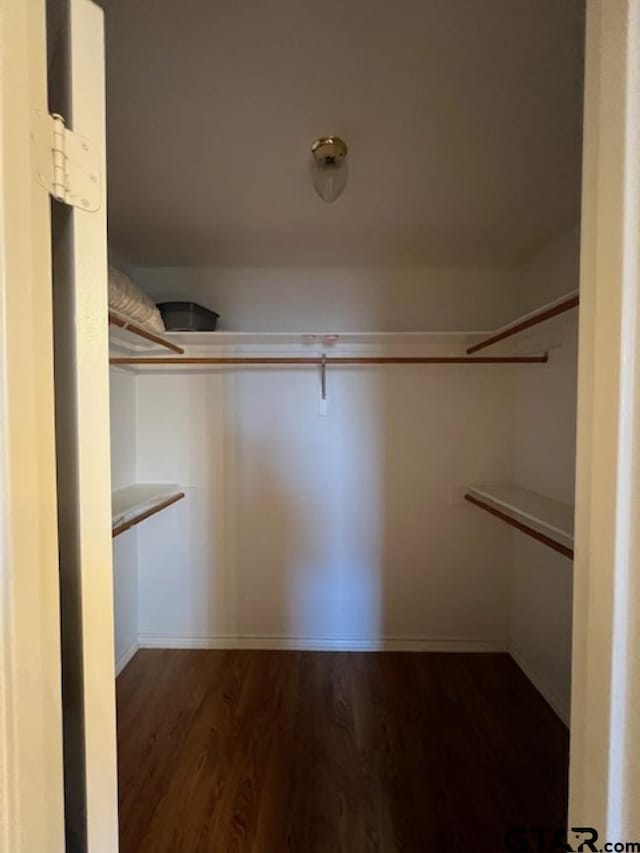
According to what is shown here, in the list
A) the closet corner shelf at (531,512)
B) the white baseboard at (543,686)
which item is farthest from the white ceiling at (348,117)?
the white baseboard at (543,686)

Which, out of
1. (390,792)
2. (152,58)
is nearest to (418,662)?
(390,792)

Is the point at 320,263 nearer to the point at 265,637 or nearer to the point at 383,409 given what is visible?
the point at 383,409

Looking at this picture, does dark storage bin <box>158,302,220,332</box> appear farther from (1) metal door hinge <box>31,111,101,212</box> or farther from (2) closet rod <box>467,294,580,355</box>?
(1) metal door hinge <box>31,111,101,212</box>

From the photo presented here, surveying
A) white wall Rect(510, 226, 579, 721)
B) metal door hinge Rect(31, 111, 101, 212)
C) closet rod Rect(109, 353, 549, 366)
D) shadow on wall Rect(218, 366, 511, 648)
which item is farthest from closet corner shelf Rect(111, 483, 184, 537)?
white wall Rect(510, 226, 579, 721)

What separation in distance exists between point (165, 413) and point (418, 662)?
204 cm

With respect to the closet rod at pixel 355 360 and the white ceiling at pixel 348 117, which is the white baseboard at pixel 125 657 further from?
the white ceiling at pixel 348 117

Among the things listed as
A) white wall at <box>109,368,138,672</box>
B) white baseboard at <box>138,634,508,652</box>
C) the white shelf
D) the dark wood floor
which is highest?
the white shelf

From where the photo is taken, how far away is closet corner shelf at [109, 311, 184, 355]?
1639 mm

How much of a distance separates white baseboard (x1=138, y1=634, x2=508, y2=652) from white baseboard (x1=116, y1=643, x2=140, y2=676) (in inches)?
2.6

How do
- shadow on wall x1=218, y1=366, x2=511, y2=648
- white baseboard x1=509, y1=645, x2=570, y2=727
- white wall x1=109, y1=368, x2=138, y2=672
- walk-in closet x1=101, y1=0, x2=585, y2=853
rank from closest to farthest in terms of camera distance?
1. walk-in closet x1=101, y1=0, x2=585, y2=853
2. white baseboard x1=509, y1=645, x2=570, y2=727
3. white wall x1=109, y1=368, x2=138, y2=672
4. shadow on wall x1=218, y1=366, x2=511, y2=648

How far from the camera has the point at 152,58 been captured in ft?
3.53

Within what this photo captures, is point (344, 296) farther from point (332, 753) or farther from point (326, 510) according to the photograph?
point (332, 753)

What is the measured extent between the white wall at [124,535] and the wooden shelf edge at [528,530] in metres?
1.92

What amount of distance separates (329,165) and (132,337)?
125cm
